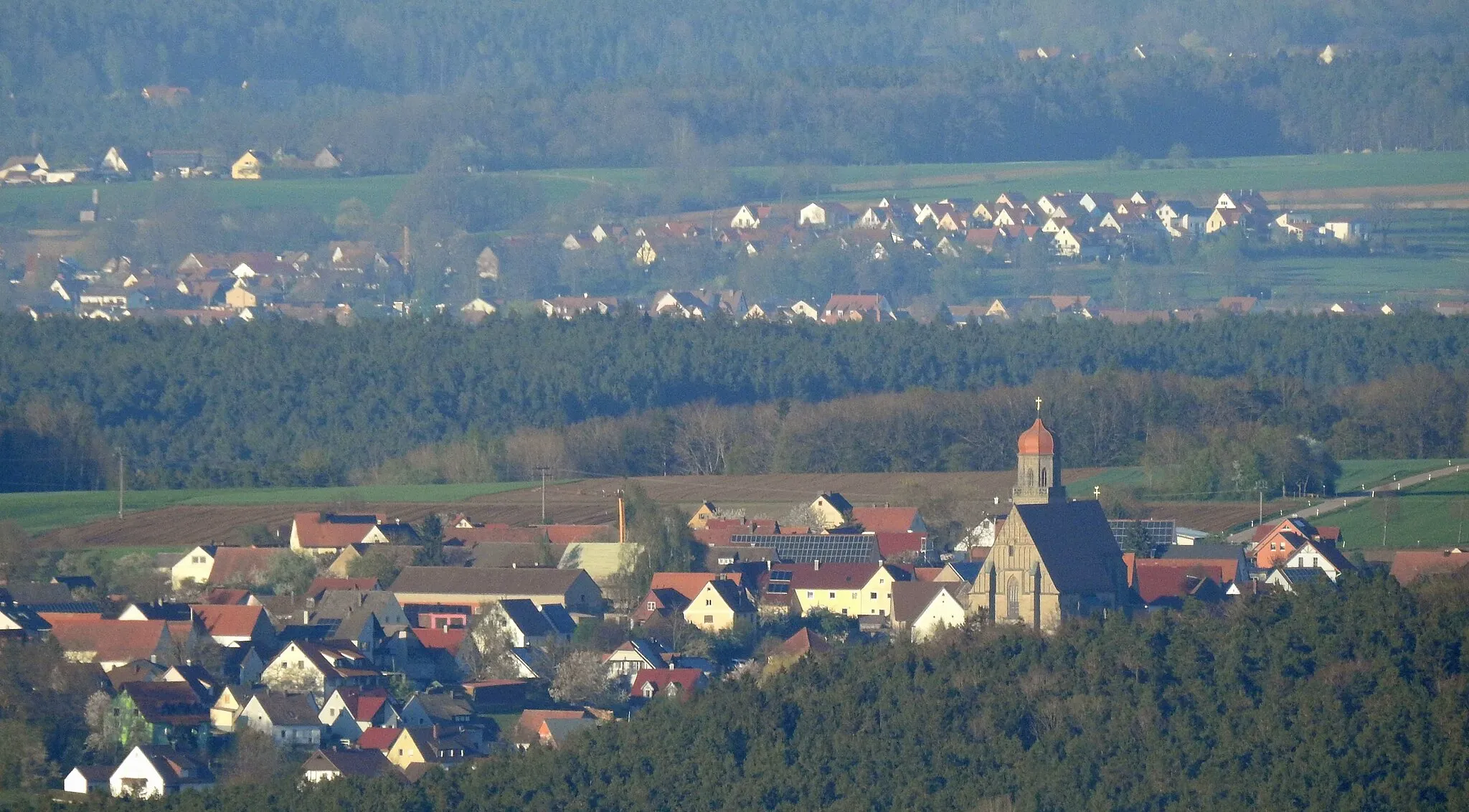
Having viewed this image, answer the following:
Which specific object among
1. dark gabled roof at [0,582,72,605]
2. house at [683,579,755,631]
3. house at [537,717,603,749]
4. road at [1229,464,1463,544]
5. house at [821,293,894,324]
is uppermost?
house at [537,717,603,749]

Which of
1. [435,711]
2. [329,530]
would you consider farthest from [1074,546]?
[329,530]

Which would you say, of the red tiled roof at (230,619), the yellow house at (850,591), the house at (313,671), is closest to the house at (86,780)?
the house at (313,671)

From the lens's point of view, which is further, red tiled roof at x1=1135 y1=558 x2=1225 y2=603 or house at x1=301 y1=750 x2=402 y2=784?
red tiled roof at x1=1135 y1=558 x2=1225 y2=603

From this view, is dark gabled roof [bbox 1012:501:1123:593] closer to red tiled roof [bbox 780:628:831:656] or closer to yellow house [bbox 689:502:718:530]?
red tiled roof [bbox 780:628:831:656]

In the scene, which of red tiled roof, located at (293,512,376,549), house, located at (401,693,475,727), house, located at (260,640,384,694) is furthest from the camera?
red tiled roof, located at (293,512,376,549)

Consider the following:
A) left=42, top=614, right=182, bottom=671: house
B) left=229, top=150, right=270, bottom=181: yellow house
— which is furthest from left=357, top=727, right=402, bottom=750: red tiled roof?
left=229, top=150, right=270, bottom=181: yellow house

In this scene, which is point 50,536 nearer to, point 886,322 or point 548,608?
point 548,608

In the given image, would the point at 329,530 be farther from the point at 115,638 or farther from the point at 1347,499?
the point at 1347,499
